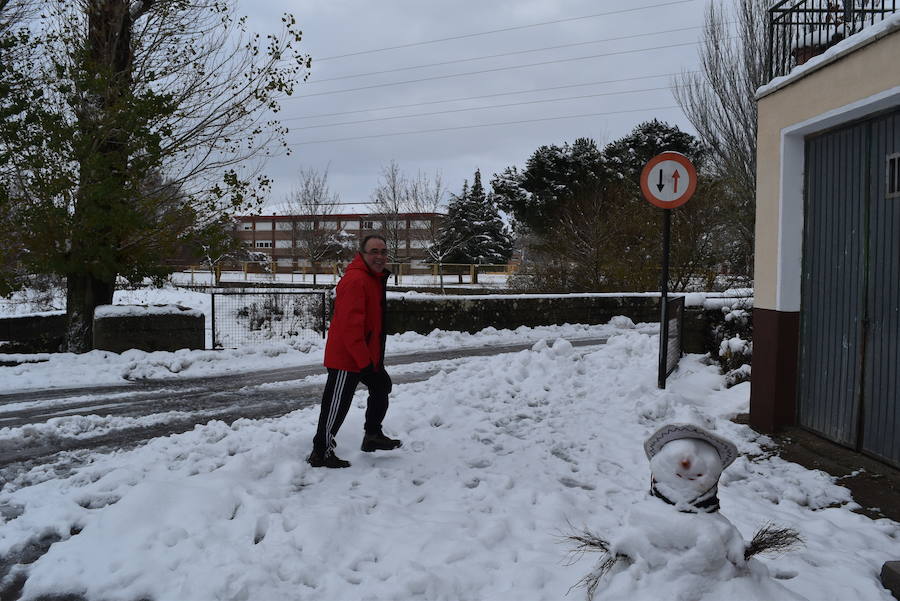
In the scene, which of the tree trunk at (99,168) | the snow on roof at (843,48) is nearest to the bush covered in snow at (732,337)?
the snow on roof at (843,48)

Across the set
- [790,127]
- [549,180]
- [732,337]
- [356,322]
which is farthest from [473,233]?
[356,322]

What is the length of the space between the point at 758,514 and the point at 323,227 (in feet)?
145

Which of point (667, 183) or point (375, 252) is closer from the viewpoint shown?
point (375, 252)

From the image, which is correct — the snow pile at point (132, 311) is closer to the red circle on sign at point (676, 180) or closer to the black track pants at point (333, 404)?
the black track pants at point (333, 404)

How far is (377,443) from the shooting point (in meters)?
5.28

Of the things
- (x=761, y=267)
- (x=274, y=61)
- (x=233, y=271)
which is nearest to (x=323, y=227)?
(x=233, y=271)

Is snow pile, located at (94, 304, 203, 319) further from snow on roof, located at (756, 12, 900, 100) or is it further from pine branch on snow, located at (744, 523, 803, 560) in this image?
pine branch on snow, located at (744, 523, 803, 560)

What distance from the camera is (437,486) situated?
457 centimetres

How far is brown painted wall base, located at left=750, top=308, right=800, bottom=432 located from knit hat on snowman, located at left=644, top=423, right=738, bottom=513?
360 cm

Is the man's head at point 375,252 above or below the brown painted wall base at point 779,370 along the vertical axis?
above

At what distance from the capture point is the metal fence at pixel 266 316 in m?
11.9

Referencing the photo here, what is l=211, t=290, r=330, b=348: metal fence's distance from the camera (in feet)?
39.0

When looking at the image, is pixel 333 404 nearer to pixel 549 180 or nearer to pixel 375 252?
pixel 375 252

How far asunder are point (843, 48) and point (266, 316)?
1004cm
